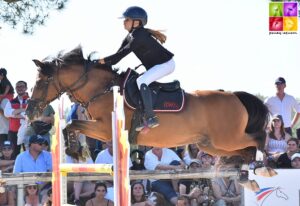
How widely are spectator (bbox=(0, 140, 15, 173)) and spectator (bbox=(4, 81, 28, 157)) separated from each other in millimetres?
537

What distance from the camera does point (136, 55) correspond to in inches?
297

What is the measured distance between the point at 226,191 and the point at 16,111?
3.44 m

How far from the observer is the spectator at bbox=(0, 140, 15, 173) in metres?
9.73

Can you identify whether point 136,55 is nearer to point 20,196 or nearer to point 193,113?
point 193,113

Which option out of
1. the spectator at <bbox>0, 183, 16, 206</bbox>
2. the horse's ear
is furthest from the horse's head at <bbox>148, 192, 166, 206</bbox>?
the horse's ear

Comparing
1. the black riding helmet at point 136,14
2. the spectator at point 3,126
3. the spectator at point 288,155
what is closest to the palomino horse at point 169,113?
the black riding helmet at point 136,14

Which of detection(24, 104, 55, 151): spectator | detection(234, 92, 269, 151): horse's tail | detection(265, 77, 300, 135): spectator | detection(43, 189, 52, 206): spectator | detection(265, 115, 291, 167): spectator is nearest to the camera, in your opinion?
detection(234, 92, 269, 151): horse's tail

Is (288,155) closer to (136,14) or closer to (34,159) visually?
(34,159)

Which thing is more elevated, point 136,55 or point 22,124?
point 136,55

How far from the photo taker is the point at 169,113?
7.82m

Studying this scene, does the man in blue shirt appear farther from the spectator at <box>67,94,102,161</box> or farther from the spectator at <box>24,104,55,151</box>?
the spectator at <box>24,104,55,151</box>

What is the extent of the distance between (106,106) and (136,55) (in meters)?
0.67

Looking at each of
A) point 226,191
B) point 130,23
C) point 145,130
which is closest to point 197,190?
point 226,191

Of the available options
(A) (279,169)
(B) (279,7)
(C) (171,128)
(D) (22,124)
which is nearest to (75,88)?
(C) (171,128)
